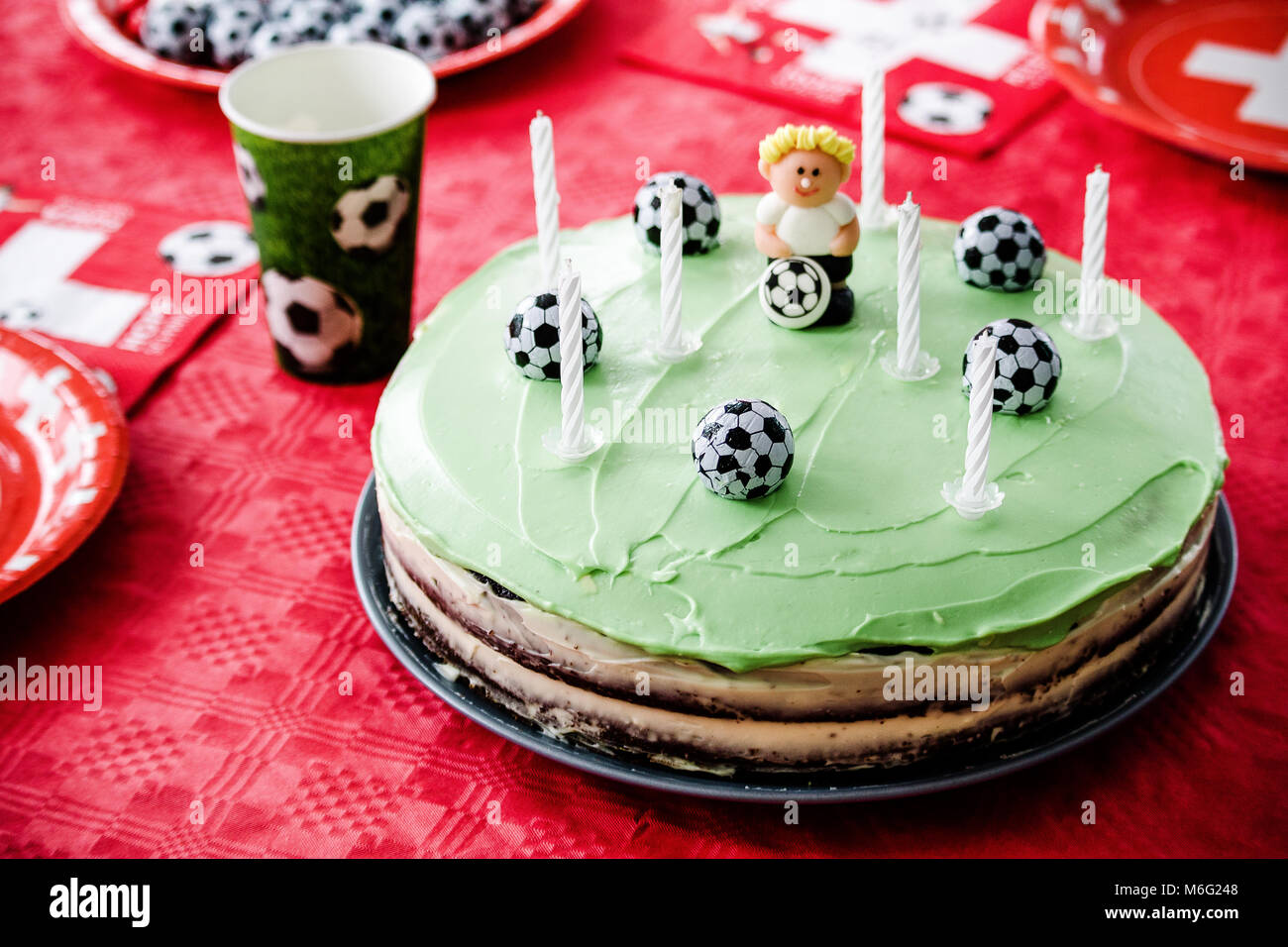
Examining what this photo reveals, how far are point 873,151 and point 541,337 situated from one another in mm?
623

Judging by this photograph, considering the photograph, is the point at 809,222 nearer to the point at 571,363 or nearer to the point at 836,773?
the point at 571,363

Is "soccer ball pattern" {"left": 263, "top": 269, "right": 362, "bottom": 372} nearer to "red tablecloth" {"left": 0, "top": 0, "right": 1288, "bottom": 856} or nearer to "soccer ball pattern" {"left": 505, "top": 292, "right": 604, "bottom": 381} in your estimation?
"red tablecloth" {"left": 0, "top": 0, "right": 1288, "bottom": 856}

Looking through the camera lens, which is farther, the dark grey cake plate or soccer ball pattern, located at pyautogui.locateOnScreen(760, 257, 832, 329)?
soccer ball pattern, located at pyautogui.locateOnScreen(760, 257, 832, 329)

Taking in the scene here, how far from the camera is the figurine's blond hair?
1670mm

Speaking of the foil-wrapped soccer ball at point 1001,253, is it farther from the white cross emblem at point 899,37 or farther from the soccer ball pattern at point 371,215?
the white cross emblem at point 899,37

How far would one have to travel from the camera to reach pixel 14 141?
286 cm

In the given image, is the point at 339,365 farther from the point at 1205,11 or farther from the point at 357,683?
the point at 1205,11

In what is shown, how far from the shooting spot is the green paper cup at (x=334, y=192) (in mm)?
2018

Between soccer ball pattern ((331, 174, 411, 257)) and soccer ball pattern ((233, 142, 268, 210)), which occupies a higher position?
soccer ball pattern ((233, 142, 268, 210))

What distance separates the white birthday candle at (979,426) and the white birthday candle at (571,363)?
444mm

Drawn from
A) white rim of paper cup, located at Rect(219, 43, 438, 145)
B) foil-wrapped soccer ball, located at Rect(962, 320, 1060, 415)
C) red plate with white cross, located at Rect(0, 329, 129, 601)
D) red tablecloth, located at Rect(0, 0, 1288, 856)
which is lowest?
red tablecloth, located at Rect(0, 0, 1288, 856)

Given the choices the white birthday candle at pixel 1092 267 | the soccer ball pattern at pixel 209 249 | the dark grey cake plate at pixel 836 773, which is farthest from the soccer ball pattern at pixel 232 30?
the white birthday candle at pixel 1092 267

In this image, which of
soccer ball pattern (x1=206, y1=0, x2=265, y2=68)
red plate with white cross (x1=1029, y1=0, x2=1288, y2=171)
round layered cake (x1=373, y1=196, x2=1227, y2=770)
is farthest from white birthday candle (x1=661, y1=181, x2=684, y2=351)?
soccer ball pattern (x1=206, y1=0, x2=265, y2=68)

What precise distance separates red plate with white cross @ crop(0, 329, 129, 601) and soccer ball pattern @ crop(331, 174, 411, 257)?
0.43 meters
